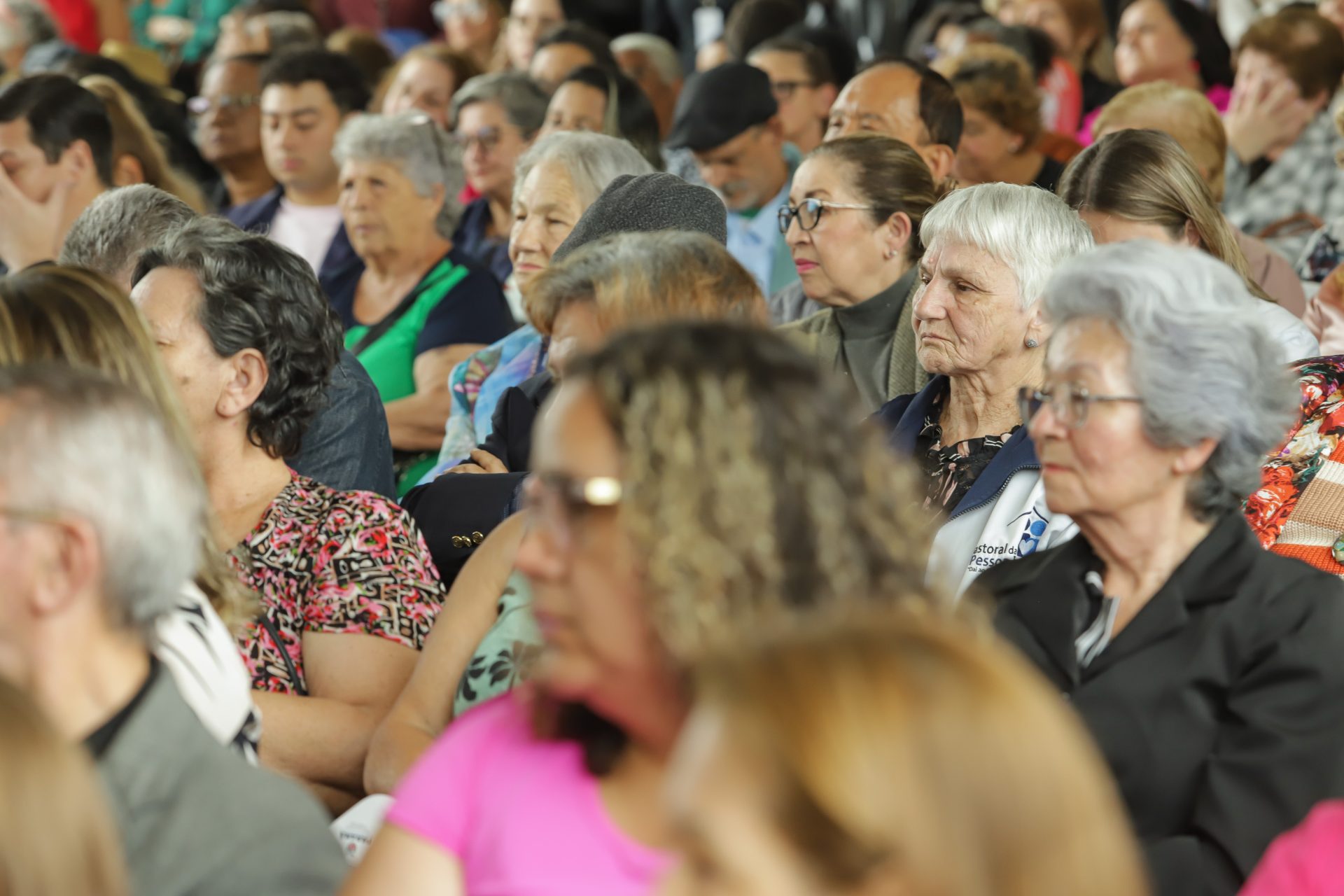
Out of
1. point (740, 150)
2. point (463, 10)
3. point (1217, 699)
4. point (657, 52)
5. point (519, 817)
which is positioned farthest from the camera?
point (463, 10)

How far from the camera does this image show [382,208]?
15.8 feet

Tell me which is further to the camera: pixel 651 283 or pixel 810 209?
pixel 810 209

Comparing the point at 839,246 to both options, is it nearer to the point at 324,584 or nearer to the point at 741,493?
the point at 324,584

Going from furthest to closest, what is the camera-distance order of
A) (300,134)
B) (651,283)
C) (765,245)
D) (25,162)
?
(300,134), (765,245), (25,162), (651,283)

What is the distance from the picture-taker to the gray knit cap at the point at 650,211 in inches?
128

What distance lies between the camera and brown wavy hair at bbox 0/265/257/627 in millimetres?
2059

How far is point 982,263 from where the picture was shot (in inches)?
114

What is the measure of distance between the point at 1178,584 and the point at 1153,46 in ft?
15.1

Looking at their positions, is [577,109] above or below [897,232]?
below

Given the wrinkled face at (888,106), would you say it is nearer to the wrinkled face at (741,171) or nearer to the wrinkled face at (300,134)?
the wrinkled face at (741,171)

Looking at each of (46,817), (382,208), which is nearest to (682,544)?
(46,817)

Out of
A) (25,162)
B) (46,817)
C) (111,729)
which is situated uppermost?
(46,817)

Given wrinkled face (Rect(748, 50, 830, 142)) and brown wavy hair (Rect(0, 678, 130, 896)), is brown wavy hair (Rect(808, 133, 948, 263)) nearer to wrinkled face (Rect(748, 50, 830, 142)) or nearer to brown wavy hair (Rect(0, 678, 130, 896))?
wrinkled face (Rect(748, 50, 830, 142))

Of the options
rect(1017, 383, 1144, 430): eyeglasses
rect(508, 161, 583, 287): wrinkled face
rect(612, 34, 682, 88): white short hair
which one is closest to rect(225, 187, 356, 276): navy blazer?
rect(508, 161, 583, 287): wrinkled face
